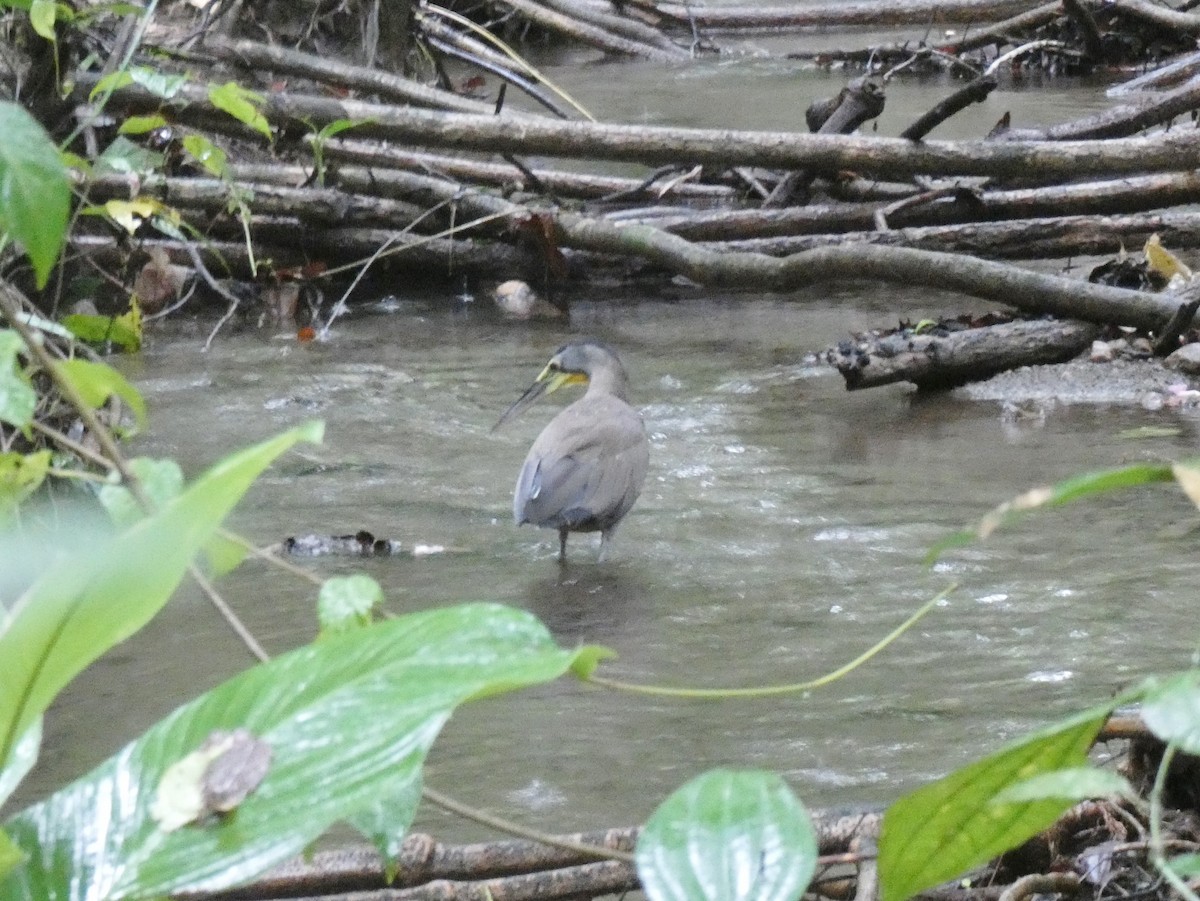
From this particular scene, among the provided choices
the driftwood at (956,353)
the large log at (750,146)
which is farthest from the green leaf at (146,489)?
the large log at (750,146)

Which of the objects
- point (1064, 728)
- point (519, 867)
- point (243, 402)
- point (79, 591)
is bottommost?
point (243, 402)

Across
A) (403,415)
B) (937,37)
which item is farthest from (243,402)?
(937,37)

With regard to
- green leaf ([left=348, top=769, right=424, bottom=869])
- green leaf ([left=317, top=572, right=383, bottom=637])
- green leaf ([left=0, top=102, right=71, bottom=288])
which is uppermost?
green leaf ([left=0, top=102, right=71, bottom=288])

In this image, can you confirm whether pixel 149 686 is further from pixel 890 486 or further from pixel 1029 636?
pixel 890 486

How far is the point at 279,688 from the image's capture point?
1.11 metres

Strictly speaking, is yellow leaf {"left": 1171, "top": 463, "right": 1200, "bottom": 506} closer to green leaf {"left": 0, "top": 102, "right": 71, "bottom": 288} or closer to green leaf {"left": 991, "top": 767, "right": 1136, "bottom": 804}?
green leaf {"left": 991, "top": 767, "right": 1136, "bottom": 804}

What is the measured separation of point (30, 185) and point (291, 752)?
0.57 meters

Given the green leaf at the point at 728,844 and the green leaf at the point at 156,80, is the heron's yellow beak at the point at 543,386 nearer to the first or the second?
the green leaf at the point at 156,80

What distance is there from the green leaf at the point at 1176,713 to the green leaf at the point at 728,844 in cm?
23

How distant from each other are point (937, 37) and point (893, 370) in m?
9.06

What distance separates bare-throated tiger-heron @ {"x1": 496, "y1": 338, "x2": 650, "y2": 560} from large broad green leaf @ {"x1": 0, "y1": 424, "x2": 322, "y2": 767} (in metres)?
3.49

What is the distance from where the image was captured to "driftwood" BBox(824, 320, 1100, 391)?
223 inches

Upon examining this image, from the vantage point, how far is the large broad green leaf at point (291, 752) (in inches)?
40.4

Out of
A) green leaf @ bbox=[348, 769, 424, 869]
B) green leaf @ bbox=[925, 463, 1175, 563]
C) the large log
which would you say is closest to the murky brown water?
the large log
